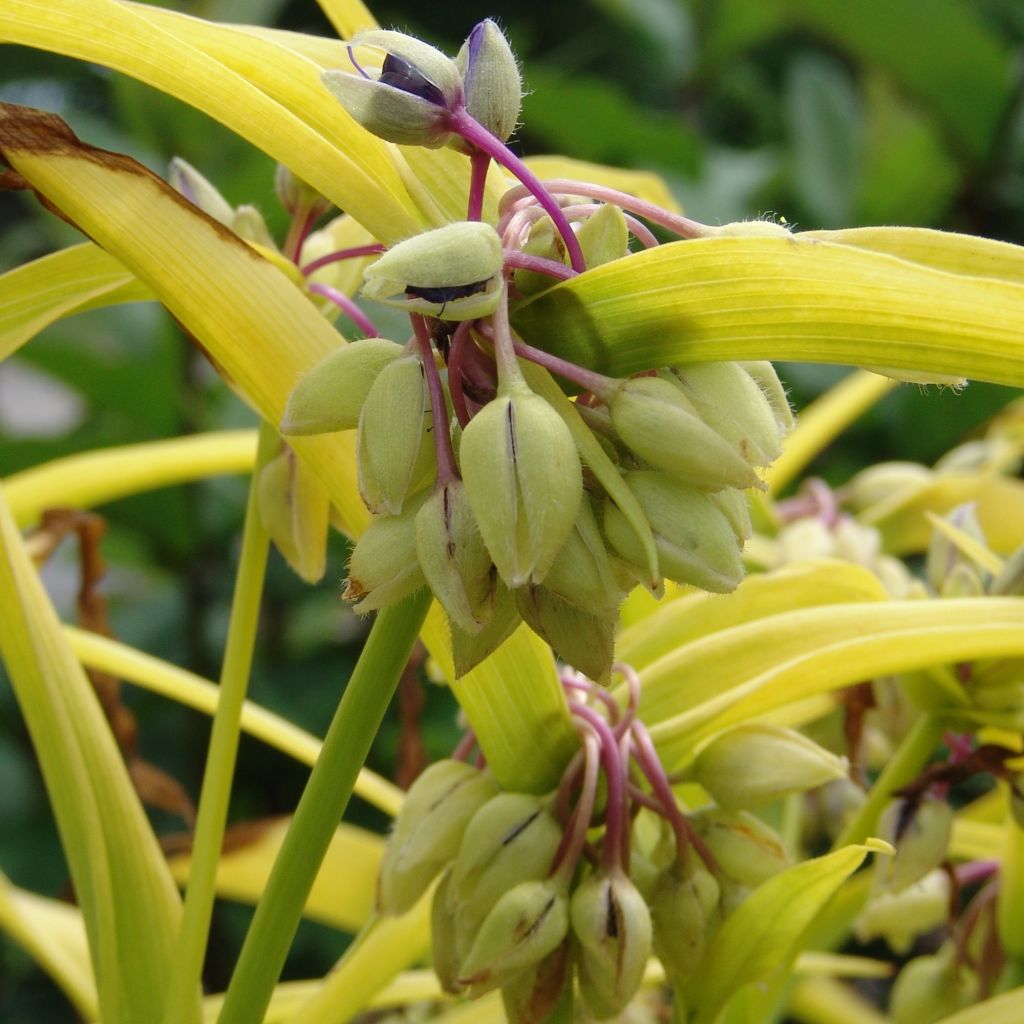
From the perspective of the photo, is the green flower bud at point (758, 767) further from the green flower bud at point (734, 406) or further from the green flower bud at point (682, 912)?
the green flower bud at point (734, 406)

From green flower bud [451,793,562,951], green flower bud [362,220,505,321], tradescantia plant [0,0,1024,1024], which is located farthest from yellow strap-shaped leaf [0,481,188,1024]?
green flower bud [362,220,505,321]

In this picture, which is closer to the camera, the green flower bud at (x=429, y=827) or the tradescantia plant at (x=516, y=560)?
the tradescantia plant at (x=516, y=560)

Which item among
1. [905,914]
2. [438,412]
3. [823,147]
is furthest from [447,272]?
[823,147]

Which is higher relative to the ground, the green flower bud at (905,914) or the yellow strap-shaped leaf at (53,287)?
the yellow strap-shaped leaf at (53,287)

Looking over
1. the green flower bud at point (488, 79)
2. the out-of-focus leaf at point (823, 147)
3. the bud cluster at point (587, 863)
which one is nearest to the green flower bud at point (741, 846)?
the bud cluster at point (587, 863)

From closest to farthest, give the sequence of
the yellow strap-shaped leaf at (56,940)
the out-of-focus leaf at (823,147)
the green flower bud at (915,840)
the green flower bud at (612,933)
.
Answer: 1. the green flower bud at (612,933)
2. the green flower bud at (915,840)
3. the yellow strap-shaped leaf at (56,940)
4. the out-of-focus leaf at (823,147)

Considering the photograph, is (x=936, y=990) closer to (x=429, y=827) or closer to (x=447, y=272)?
(x=429, y=827)
